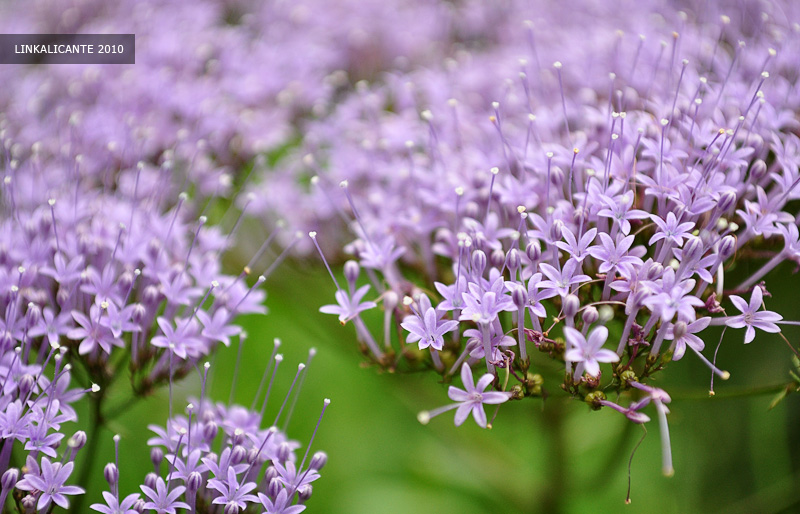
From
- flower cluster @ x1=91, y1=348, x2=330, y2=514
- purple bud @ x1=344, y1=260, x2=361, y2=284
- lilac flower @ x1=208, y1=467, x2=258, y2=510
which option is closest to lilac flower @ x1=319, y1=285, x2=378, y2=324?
purple bud @ x1=344, y1=260, x2=361, y2=284

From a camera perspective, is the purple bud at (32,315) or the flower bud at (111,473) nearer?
the flower bud at (111,473)

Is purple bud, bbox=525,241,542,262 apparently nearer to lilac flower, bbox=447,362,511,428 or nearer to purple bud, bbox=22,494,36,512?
lilac flower, bbox=447,362,511,428

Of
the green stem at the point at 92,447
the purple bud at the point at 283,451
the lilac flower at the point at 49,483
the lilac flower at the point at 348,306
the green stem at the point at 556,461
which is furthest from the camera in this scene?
the green stem at the point at 556,461

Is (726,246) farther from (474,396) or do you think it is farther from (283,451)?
(283,451)

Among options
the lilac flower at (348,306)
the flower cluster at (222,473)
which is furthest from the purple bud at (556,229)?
the flower cluster at (222,473)

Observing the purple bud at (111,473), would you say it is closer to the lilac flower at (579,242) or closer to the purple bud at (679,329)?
the lilac flower at (579,242)

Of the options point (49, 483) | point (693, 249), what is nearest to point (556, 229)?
point (693, 249)
